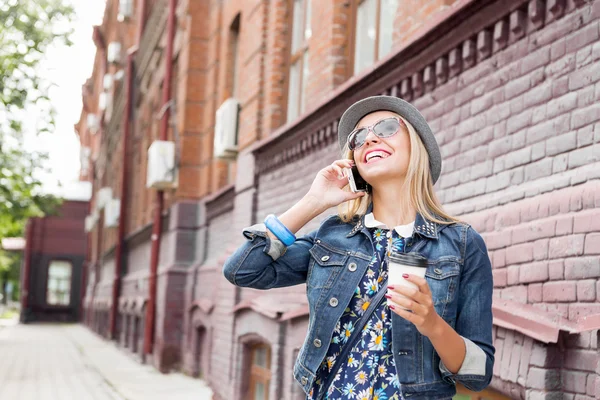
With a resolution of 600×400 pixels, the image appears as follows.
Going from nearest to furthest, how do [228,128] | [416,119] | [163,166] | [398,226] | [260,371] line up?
[398,226] → [416,119] → [260,371] → [228,128] → [163,166]

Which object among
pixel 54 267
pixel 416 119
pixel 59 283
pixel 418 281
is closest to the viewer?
pixel 418 281

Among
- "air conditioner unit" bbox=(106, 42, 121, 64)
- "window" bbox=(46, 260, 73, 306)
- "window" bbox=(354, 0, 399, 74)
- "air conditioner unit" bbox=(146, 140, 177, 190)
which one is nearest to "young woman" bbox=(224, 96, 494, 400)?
"window" bbox=(354, 0, 399, 74)

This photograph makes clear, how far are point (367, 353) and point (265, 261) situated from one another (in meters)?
0.46

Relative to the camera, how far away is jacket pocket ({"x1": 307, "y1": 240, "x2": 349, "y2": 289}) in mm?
2391

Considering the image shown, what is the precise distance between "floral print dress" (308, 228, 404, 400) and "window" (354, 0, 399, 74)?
386 cm

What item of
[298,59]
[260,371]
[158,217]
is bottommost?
[260,371]

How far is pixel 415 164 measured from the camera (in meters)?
2.44

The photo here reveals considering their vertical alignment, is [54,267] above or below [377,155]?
above

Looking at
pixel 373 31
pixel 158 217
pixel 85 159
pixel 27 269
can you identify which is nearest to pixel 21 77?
pixel 158 217

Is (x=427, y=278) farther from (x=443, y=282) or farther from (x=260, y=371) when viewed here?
Result: (x=260, y=371)

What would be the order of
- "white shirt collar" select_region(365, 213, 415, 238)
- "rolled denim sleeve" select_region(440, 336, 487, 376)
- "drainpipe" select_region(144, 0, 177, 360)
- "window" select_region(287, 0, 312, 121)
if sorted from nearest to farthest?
"rolled denim sleeve" select_region(440, 336, 487, 376) → "white shirt collar" select_region(365, 213, 415, 238) → "window" select_region(287, 0, 312, 121) → "drainpipe" select_region(144, 0, 177, 360)

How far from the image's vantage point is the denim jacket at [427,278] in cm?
221

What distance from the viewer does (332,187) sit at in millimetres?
2643

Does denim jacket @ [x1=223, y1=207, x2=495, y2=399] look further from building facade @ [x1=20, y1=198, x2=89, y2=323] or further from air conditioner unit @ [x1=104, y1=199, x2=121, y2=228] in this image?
building facade @ [x1=20, y1=198, x2=89, y2=323]
